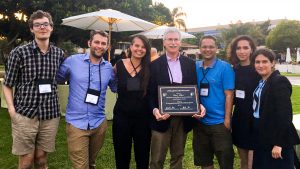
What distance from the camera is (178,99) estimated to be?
12.1ft

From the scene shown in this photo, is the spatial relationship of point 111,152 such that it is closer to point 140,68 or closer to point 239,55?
point 140,68

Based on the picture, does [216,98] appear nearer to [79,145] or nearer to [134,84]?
[134,84]

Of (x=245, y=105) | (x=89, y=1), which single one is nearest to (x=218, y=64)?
(x=245, y=105)

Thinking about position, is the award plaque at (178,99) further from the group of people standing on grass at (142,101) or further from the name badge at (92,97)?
the name badge at (92,97)

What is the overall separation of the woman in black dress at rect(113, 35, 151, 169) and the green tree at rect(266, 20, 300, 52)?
2067 inches

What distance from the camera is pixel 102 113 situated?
12.5 ft

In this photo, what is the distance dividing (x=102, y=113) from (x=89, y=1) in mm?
14758

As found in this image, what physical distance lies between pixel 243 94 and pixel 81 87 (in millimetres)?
1910

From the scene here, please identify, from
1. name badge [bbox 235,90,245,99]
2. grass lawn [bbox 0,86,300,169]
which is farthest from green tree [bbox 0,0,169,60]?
name badge [bbox 235,90,245,99]

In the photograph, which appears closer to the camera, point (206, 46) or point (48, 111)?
point (48, 111)

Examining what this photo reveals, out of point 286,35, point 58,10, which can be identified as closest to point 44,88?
point 58,10

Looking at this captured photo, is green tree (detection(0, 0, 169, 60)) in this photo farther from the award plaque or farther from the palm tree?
the palm tree

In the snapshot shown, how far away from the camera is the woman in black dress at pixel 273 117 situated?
320 centimetres

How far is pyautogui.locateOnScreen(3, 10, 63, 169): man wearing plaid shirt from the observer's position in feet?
11.1
